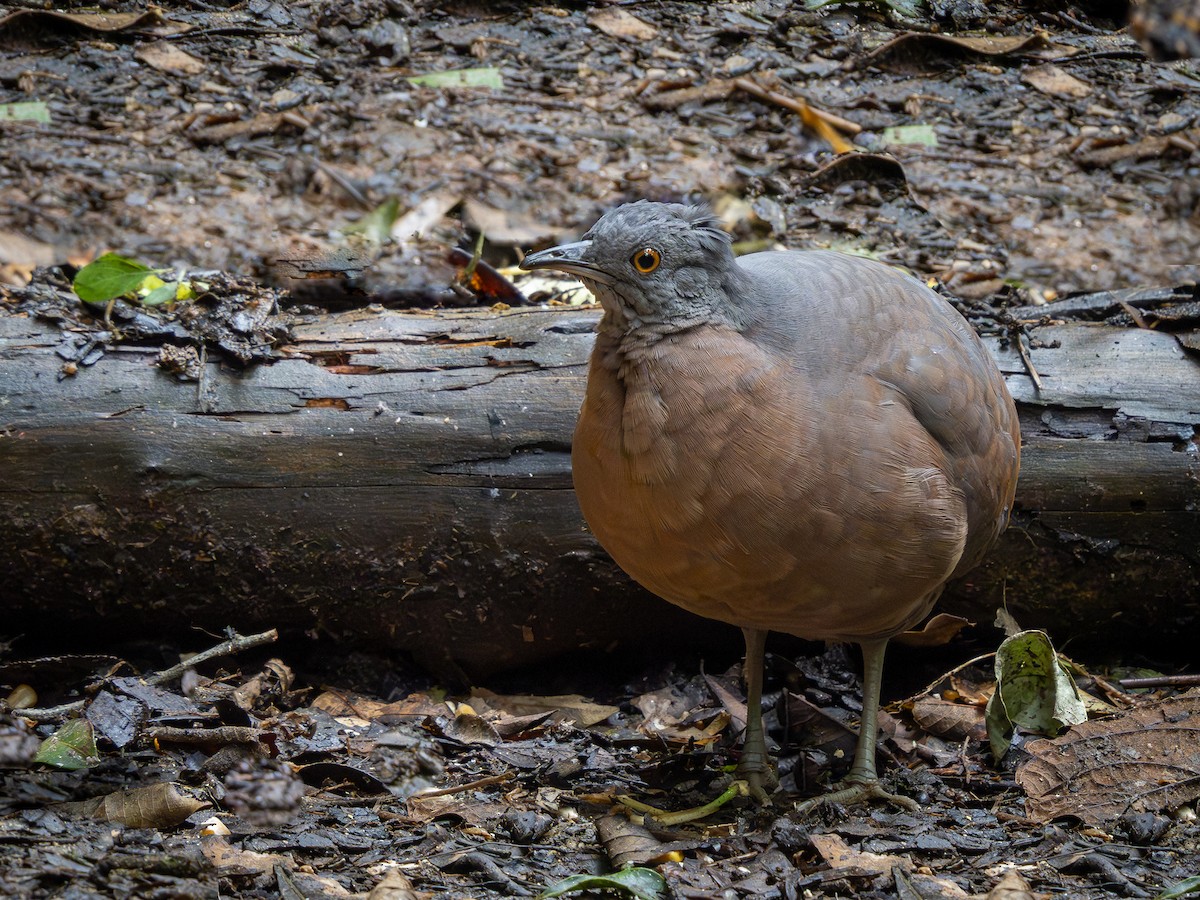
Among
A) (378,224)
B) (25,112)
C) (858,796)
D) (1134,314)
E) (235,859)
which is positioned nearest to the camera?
(235,859)

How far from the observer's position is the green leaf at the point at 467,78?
19.9 ft

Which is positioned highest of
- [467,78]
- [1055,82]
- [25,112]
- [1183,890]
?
[1055,82]

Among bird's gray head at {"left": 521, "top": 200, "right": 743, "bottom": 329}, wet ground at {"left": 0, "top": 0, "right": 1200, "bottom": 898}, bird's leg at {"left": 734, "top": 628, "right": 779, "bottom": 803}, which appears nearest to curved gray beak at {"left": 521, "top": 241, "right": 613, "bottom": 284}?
bird's gray head at {"left": 521, "top": 200, "right": 743, "bottom": 329}

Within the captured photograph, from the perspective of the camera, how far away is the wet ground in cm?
314

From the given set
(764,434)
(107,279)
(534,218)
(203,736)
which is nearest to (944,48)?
(534,218)

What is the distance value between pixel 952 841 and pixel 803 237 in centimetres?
403

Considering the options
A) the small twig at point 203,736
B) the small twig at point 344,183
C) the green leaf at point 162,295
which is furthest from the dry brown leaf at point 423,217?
the small twig at point 203,736

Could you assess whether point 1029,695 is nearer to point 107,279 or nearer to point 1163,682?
point 1163,682

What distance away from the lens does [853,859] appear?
327 centimetres

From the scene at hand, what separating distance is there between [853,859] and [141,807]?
2.09 m

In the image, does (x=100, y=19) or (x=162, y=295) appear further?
(x=100, y=19)

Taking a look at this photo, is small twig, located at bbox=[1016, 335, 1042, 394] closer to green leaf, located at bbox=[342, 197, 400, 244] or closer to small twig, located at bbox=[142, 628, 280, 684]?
small twig, located at bbox=[142, 628, 280, 684]

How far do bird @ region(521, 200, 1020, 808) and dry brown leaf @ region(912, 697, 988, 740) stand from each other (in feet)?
2.85

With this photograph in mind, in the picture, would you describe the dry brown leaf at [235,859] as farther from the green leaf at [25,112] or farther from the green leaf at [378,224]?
the green leaf at [25,112]
